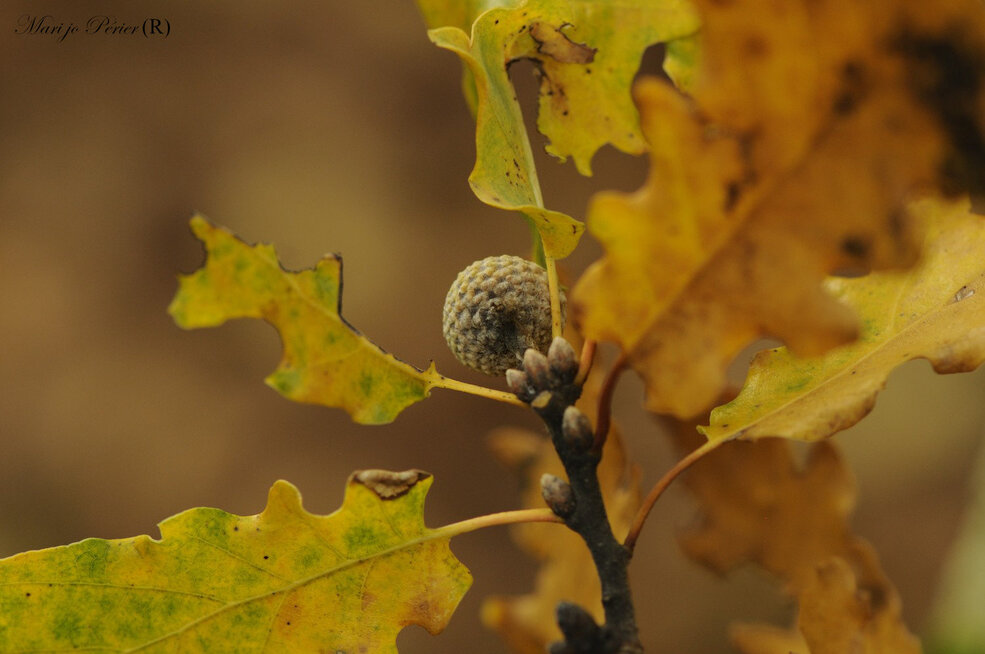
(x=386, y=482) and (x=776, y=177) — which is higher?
(x=776, y=177)

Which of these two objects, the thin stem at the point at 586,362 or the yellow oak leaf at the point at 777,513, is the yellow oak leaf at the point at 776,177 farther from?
the yellow oak leaf at the point at 777,513

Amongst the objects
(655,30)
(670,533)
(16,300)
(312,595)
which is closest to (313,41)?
(16,300)

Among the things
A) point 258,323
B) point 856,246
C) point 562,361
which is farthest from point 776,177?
point 258,323

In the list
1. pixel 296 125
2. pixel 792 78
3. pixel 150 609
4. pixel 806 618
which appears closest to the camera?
pixel 792 78

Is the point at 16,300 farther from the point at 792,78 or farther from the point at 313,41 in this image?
the point at 792,78

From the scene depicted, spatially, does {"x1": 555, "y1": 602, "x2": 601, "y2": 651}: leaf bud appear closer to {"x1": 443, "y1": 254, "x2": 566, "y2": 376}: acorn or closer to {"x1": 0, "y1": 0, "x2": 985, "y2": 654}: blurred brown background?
{"x1": 443, "y1": 254, "x2": 566, "y2": 376}: acorn

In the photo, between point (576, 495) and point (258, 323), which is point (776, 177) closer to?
point (576, 495)

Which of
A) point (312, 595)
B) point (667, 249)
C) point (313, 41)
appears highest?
point (313, 41)
